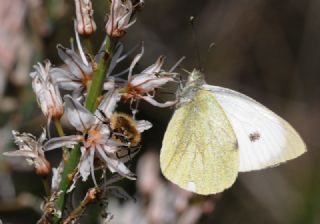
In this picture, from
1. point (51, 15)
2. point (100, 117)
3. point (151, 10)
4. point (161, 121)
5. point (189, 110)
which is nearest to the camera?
point (100, 117)

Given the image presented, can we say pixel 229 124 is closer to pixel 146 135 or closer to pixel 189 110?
pixel 189 110

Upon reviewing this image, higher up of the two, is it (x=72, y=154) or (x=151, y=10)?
(x=72, y=154)

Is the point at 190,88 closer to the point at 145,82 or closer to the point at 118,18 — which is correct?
the point at 145,82

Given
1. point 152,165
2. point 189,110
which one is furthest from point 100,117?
point 152,165

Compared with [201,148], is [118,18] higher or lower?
higher

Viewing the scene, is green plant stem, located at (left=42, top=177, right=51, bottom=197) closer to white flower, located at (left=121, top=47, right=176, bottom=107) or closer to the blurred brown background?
white flower, located at (left=121, top=47, right=176, bottom=107)

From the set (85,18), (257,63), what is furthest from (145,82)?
(257,63)

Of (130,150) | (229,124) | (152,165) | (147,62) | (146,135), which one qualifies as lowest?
(146,135)
